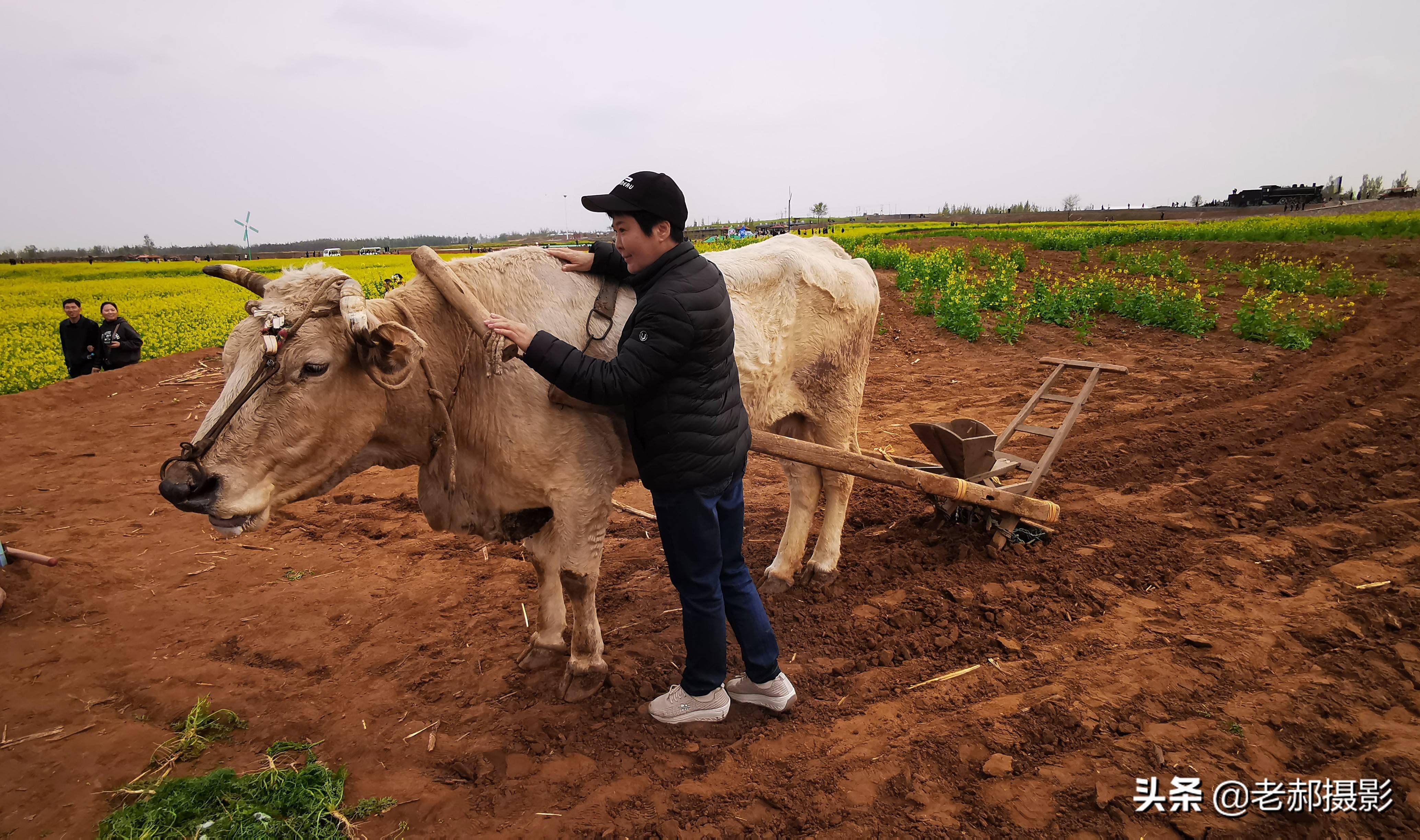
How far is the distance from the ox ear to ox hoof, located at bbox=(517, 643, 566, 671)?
1.93 metres

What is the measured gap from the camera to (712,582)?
119 inches

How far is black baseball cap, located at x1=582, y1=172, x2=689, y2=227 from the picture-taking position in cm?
265

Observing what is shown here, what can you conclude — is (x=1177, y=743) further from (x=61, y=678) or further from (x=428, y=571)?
(x=61, y=678)

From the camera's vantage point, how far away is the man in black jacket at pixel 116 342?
1138cm

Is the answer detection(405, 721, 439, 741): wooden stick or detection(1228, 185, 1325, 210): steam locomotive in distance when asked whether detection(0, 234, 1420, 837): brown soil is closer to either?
detection(405, 721, 439, 741): wooden stick

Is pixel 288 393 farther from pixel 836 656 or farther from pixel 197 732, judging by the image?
pixel 836 656

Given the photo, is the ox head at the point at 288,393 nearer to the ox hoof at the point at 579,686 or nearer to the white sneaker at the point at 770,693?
the ox hoof at the point at 579,686

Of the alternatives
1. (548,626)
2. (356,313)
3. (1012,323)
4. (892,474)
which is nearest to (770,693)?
(892,474)

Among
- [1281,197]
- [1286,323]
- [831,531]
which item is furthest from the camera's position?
[1281,197]

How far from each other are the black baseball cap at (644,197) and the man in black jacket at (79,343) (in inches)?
495

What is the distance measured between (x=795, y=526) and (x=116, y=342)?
1312 centimetres

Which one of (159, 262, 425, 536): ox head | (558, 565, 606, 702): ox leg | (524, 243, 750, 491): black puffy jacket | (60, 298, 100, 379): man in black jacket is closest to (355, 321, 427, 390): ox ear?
(159, 262, 425, 536): ox head

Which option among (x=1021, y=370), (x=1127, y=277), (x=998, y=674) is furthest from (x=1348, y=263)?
(x=998, y=674)

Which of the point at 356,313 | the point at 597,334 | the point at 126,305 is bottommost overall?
the point at 126,305
